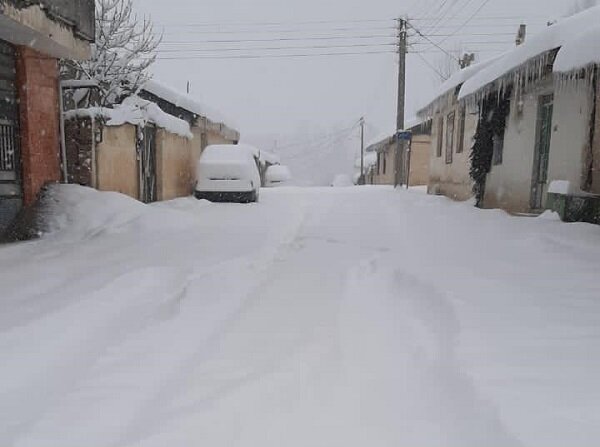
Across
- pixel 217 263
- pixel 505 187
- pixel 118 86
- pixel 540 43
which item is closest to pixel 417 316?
pixel 217 263

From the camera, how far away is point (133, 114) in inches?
353

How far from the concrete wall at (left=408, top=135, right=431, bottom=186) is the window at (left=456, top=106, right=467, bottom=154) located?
10.3 metres

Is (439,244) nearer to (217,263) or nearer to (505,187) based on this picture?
(217,263)

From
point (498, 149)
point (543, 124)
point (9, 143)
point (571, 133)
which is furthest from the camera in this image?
point (498, 149)

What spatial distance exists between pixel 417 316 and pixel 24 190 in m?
6.17

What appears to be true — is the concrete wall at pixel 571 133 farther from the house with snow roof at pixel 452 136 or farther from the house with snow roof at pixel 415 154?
the house with snow roof at pixel 415 154

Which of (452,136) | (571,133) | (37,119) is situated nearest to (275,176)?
(452,136)

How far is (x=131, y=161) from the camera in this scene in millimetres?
9273

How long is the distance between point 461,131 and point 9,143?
1082 centimetres

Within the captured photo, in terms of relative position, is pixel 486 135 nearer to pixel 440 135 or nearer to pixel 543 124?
pixel 543 124

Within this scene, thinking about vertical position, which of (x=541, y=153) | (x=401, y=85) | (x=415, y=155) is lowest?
(x=541, y=153)

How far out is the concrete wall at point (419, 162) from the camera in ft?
76.0

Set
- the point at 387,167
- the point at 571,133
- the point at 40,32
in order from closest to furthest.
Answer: the point at 40,32 < the point at 571,133 < the point at 387,167

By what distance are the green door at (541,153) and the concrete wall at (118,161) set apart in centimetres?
784
